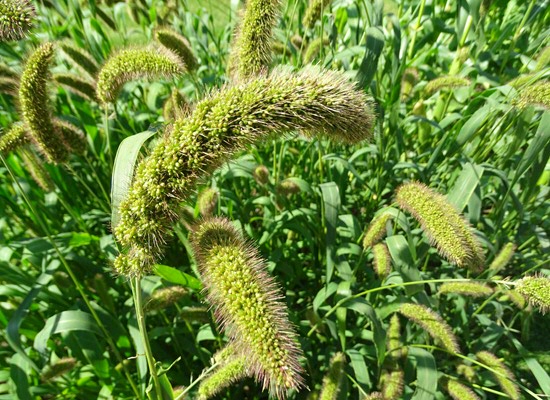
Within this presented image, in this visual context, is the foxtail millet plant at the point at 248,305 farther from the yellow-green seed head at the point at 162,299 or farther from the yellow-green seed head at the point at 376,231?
the yellow-green seed head at the point at 376,231

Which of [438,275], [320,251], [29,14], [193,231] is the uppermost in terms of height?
[29,14]

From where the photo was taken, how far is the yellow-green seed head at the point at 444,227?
1.74 meters

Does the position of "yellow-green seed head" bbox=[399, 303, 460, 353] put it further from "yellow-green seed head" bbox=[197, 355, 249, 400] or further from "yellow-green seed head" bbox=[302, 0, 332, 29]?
"yellow-green seed head" bbox=[302, 0, 332, 29]

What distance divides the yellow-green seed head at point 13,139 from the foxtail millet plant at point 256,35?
1158 mm

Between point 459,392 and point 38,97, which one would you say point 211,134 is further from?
point 459,392

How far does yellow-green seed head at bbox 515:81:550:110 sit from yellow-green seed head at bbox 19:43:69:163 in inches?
92.2

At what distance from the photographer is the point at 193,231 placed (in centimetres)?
151

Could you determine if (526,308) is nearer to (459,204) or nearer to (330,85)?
(459,204)

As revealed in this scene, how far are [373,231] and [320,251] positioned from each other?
3.51ft

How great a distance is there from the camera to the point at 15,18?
4.99ft

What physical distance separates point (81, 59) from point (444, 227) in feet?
7.78

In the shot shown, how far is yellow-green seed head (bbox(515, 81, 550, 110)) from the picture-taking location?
6.39 ft

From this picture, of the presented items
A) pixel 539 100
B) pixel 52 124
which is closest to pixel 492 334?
pixel 539 100

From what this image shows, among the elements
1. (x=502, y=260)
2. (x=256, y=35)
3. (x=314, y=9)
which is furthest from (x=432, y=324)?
(x=314, y=9)
